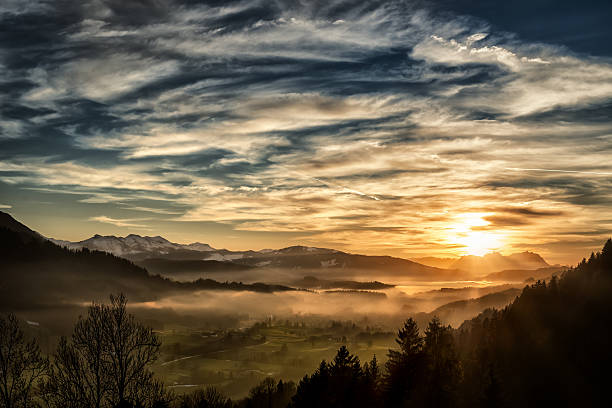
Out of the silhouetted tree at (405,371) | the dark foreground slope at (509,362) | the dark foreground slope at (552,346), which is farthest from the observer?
the dark foreground slope at (552,346)

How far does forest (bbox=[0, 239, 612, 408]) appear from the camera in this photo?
51.8m

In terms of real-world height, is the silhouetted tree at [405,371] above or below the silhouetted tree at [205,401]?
above

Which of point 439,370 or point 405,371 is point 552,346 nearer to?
point 439,370

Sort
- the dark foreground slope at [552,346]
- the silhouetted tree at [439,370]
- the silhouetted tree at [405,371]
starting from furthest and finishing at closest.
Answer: the dark foreground slope at [552,346] < the silhouetted tree at [405,371] < the silhouetted tree at [439,370]

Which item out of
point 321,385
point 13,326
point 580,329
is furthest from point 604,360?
point 13,326

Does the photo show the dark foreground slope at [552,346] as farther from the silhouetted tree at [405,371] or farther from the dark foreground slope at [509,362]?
the silhouetted tree at [405,371]

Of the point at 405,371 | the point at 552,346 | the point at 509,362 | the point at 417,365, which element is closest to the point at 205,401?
the point at 405,371

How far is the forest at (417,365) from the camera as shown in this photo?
170 ft

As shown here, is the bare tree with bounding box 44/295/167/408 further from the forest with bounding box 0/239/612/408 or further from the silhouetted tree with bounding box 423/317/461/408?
the silhouetted tree with bounding box 423/317/461/408

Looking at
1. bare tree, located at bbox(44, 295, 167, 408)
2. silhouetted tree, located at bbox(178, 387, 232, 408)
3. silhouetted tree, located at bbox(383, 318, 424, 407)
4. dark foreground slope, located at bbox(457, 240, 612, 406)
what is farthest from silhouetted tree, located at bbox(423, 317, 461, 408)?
silhouetted tree, located at bbox(178, 387, 232, 408)

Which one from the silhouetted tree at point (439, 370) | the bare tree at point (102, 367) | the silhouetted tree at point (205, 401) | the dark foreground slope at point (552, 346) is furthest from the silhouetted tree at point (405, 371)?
the silhouetted tree at point (205, 401)

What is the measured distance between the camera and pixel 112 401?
2029 inches

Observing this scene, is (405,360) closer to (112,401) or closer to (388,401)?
(388,401)

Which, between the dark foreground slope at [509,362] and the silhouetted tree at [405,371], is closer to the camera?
the silhouetted tree at [405,371]
